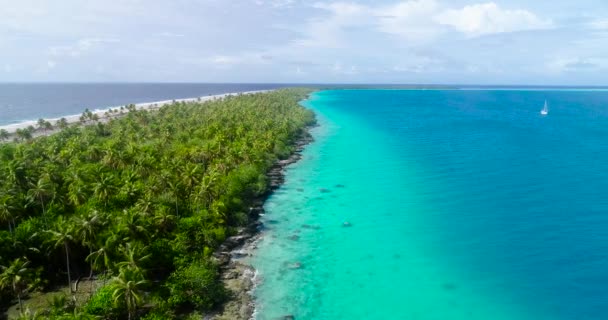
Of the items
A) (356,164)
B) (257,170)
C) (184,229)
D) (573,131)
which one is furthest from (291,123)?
(573,131)

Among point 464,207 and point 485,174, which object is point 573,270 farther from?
point 485,174

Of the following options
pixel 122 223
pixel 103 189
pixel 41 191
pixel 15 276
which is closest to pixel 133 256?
pixel 122 223

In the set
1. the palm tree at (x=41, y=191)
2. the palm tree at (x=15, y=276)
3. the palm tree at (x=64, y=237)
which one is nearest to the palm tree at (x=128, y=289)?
the palm tree at (x=15, y=276)

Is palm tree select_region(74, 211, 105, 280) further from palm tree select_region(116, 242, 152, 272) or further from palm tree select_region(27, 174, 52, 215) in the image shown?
palm tree select_region(27, 174, 52, 215)

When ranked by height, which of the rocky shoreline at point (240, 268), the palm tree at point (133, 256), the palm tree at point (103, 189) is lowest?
the rocky shoreline at point (240, 268)

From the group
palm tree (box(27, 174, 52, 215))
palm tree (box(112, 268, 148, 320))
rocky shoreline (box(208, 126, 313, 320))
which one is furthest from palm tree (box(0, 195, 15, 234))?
rocky shoreline (box(208, 126, 313, 320))

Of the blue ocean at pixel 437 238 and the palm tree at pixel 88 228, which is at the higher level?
the palm tree at pixel 88 228

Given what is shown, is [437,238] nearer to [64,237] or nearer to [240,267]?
[240,267]

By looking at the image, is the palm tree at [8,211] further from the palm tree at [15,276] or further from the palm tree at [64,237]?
the palm tree at [15,276]
